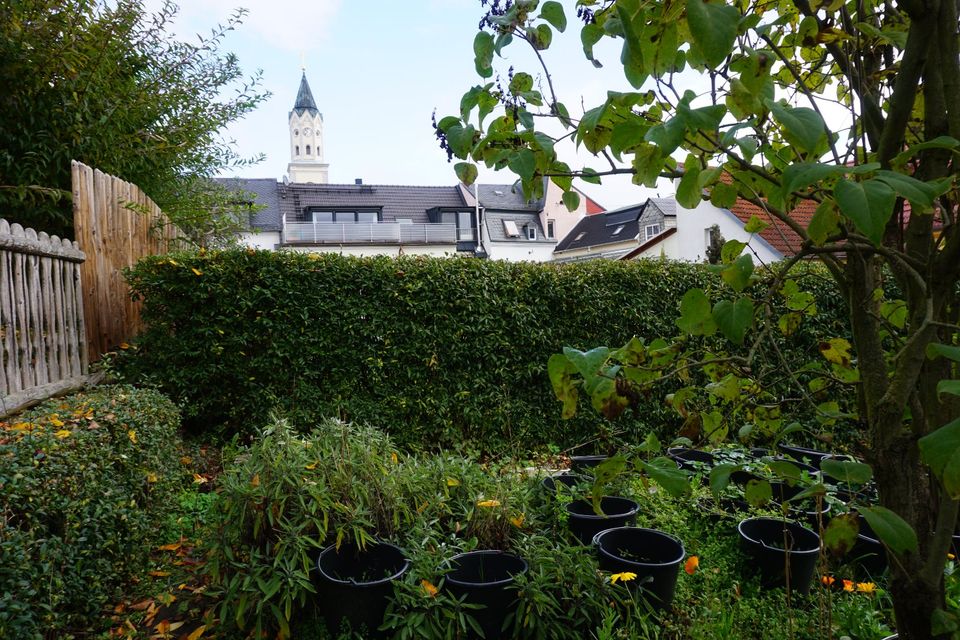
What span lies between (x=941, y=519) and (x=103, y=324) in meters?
5.36

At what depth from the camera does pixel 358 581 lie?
2.46 m

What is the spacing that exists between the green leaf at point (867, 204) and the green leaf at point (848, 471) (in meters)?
0.47

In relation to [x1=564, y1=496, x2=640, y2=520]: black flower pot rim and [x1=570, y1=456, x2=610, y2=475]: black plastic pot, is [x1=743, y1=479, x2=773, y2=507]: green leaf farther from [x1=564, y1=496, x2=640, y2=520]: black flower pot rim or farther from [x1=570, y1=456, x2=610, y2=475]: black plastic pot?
[x1=570, y1=456, x2=610, y2=475]: black plastic pot

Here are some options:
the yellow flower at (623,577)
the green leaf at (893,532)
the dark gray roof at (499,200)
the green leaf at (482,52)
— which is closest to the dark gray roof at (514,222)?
the dark gray roof at (499,200)

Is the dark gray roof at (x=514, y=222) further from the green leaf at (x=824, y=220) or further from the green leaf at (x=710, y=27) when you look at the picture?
the green leaf at (x=710, y=27)

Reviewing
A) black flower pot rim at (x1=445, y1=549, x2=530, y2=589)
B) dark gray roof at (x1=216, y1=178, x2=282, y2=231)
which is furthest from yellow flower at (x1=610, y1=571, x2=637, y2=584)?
dark gray roof at (x1=216, y1=178, x2=282, y2=231)

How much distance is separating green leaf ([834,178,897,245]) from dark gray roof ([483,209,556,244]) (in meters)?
35.9

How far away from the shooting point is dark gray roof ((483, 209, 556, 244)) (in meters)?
36.9

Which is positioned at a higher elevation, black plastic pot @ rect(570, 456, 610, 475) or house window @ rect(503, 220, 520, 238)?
house window @ rect(503, 220, 520, 238)

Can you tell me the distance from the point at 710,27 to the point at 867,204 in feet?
0.91

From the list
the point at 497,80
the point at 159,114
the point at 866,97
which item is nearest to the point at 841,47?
the point at 866,97

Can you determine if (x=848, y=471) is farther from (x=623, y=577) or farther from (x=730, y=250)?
(x=623, y=577)

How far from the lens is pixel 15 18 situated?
13.1 ft

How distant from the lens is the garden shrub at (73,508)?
1855mm
